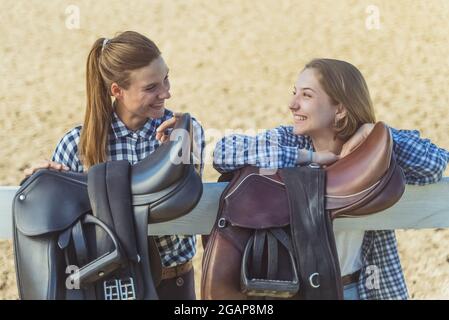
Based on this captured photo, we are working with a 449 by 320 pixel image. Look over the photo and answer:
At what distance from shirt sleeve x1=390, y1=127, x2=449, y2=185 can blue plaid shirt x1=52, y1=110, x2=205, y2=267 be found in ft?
1.47

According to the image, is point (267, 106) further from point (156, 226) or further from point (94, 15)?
point (156, 226)

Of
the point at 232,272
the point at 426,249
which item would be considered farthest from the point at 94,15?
the point at 232,272

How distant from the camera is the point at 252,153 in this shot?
162 cm

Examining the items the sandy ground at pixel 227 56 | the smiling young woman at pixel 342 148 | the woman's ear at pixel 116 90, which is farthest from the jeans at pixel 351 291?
the sandy ground at pixel 227 56

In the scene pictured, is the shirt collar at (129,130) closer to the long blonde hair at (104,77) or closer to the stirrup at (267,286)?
the long blonde hair at (104,77)

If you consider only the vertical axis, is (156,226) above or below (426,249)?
above

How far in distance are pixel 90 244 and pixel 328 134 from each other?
60cm

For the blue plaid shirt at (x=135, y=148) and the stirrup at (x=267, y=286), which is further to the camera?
the blue plaid shirt at (x=135, y=148)

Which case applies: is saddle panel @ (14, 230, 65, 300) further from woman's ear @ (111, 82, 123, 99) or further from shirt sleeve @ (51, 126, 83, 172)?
woman's ear @ (111, 82, 123, 99)

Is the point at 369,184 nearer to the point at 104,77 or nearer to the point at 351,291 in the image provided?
the point at 351,291

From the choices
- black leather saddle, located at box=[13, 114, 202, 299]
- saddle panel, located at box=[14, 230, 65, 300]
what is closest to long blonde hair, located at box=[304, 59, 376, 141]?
black leather saddle, located at box=[13, 114, 202, 299]

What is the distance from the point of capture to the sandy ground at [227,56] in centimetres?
567
